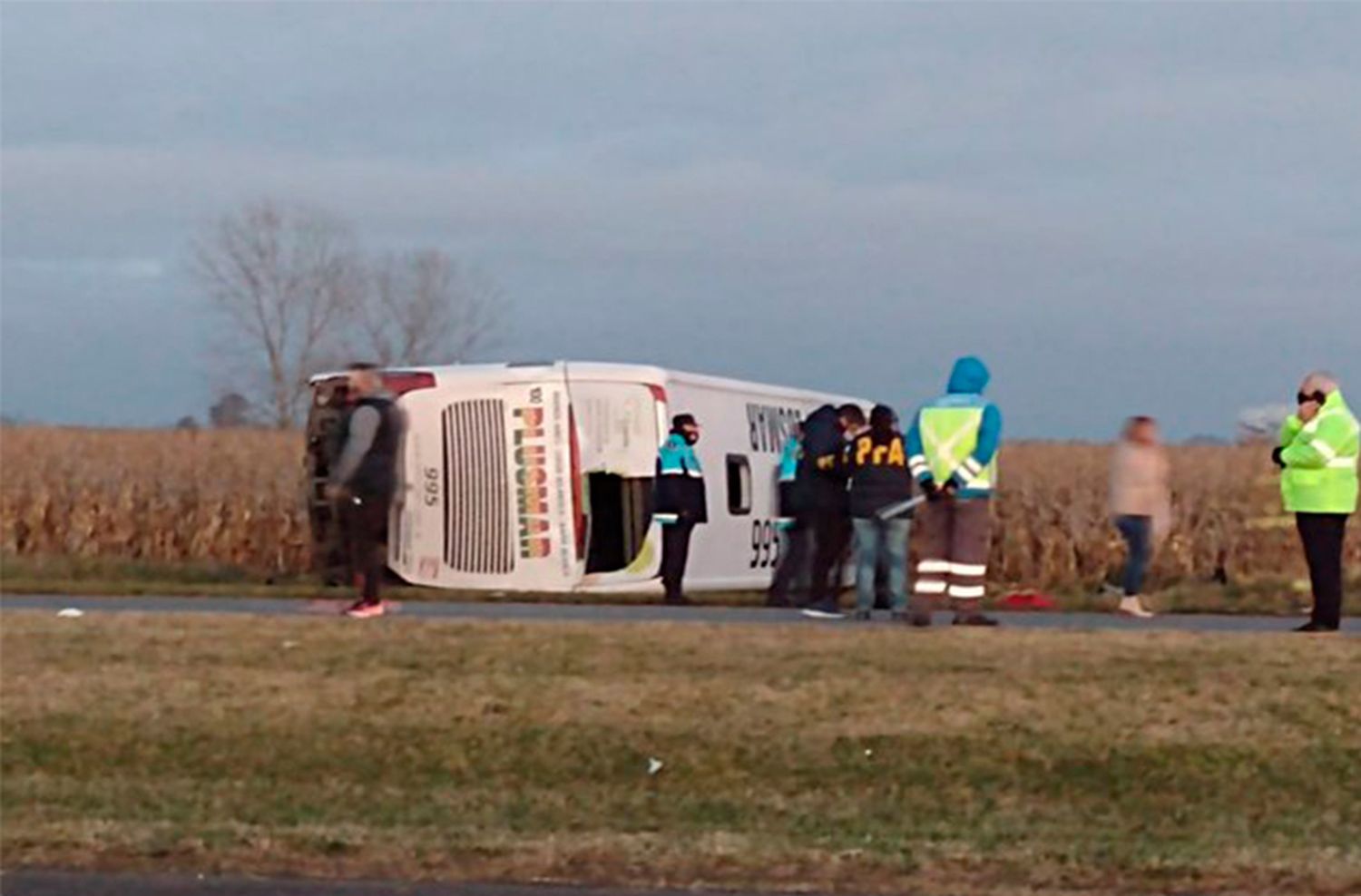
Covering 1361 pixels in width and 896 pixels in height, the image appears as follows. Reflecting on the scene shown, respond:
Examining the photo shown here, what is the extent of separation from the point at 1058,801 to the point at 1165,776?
2.08 feet

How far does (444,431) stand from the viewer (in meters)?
22.3

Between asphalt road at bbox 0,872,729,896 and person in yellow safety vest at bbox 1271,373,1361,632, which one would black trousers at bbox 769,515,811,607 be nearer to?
person in yellow safety vest at bbox 1271,373,1361,632

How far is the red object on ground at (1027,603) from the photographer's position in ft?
67.5

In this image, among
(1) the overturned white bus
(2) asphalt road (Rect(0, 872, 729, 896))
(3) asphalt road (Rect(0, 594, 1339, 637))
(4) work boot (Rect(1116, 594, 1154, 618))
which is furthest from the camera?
(1) the overturned white bus

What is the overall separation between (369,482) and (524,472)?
6.42 m

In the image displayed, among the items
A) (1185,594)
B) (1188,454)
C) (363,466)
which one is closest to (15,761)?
(363,466)

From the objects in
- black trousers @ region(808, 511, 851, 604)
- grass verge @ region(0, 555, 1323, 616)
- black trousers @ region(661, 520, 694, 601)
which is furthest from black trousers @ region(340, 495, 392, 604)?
black trousers @ region(661, 520, 694, 601)

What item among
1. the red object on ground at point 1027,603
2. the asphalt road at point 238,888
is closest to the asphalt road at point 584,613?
the red object on ground at point 1027,603

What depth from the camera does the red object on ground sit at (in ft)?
67.5

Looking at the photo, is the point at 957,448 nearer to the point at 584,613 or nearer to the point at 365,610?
the point at 365,610

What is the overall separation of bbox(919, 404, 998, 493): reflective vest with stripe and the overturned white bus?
6.94 meters

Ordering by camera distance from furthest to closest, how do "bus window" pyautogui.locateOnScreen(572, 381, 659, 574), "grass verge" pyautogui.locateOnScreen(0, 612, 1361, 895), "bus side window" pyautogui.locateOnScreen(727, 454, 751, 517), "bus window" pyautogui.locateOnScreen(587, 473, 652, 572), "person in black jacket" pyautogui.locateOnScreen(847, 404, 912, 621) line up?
"bus side window" pyautogui.locateOnScreen(727, 454, 751, 517), "bus window" pyautogui.locateOnScreen(587, 473, 652, 572), "bus window" pyautogui.locateOnScreen(572, 381, 659, 574), "person in black jacket" pyautogui.locateOnScreen(847, 404, 912, 621), "grass verge" pyautogui.locateOnScreen(0, 612, 1361, 895)

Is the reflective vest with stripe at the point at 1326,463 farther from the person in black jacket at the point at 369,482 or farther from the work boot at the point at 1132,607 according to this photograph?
the person in black jacket at the point at 369,482

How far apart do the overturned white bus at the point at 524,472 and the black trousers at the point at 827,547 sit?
2769 mm
